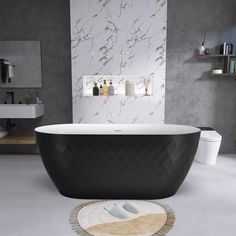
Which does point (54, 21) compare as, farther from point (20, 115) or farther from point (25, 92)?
point (20, 115)

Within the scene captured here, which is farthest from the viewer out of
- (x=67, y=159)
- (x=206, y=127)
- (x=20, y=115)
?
(x=206, y=127)

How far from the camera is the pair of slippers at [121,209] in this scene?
2354 millimetres

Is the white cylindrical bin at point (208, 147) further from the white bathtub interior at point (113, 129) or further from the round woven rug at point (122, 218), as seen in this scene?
the round woven rug at point (122, 218)

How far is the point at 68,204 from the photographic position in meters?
2.65

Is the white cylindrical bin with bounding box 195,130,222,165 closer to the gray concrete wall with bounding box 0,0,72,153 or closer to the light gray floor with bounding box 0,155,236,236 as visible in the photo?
the light gray floor with bounding box 0,155,236,236

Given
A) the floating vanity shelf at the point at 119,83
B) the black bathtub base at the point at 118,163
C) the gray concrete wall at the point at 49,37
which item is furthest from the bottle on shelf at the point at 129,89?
the black bathtub base at the point at 118,163

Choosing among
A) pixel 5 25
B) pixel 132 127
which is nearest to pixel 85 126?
pixel 132 127

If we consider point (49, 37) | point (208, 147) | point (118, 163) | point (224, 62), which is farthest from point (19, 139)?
point (224, 62)

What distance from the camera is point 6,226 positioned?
2256 mm

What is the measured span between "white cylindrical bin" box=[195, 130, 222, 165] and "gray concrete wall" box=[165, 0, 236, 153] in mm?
576

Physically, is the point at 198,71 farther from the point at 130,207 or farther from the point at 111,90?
the point at 130,207

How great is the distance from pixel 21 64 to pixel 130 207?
10.2 feet

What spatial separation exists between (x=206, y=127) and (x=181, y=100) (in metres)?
0.59

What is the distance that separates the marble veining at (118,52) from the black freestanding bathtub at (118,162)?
5.00 feet
